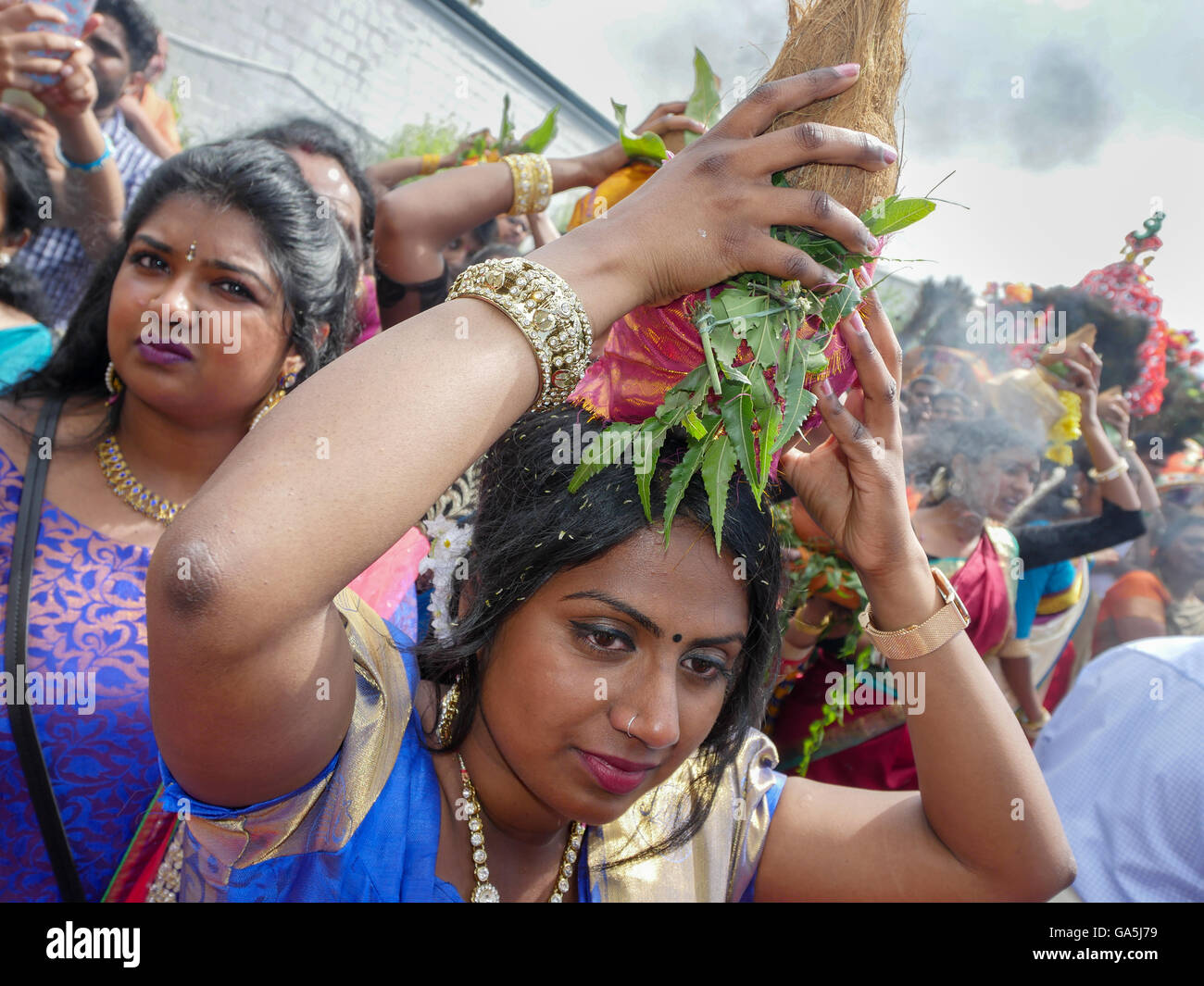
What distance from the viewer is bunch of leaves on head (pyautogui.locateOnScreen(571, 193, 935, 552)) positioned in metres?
1.45

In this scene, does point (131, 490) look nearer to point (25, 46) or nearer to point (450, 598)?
point (450, 598)

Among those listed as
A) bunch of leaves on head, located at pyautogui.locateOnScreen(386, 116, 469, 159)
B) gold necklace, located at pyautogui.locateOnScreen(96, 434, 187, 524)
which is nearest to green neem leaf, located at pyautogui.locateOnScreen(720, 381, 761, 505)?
gold necklace, located at pyautogui.locateOnScreen(96, 434, 187, 524)

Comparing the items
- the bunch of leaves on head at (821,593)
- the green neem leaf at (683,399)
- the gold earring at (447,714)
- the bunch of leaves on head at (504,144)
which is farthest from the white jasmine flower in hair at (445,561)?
the bunch of leaves on head at (504,144)

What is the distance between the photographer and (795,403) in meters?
1.47

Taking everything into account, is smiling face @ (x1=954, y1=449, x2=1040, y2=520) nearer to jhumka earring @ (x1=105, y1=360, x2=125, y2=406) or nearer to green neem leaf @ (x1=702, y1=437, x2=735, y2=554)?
green neem leaf @ (x1=702, y1=437, x2=735, y2=554)

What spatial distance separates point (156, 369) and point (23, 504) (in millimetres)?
440

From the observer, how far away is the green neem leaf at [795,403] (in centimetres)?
146

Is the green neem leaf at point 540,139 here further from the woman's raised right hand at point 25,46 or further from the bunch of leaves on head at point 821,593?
the bunch of leaves on head at point 821,593

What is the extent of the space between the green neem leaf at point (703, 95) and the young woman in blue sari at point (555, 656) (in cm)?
96

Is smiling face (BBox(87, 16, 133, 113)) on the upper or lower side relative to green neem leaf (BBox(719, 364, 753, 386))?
upper

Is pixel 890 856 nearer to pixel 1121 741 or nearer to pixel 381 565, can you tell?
pixel 1121 741

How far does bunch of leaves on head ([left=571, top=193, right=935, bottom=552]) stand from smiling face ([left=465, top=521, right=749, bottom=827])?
269mm

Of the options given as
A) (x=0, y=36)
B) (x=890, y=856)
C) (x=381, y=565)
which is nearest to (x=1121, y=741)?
(x=890, y=856)

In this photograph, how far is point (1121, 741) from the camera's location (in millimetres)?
2535
